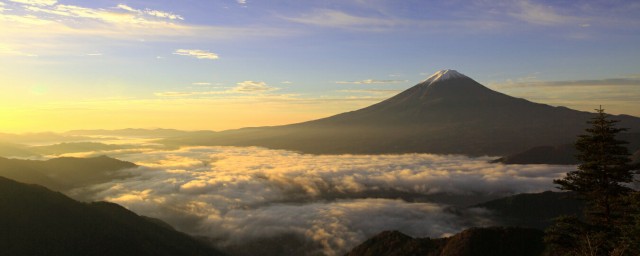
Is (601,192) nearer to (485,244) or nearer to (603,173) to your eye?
(603,173)

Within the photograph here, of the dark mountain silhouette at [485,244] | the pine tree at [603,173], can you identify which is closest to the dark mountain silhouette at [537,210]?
the dark mountain silhouette at [485,244]

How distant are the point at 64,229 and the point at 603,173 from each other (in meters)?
102

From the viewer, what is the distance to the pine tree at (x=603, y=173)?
35.8 m

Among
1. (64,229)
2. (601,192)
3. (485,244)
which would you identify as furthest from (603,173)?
(64,229)

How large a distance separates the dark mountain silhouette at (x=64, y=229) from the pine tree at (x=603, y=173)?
297ft

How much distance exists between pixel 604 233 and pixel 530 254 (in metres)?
58.6

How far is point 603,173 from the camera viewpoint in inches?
1432

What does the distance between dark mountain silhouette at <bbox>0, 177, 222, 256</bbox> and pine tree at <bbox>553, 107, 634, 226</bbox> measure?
90531mm

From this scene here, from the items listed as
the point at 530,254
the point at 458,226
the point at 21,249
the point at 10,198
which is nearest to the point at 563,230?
the point at 530,254

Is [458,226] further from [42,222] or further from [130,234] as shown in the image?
[42,222]

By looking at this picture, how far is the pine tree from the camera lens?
35.8 m

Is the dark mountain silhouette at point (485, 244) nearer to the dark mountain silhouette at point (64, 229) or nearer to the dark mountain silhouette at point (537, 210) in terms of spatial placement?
the dark mountain silhouette at point (64, 229)

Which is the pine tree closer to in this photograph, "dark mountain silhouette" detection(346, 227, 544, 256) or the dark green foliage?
the dark green foliage

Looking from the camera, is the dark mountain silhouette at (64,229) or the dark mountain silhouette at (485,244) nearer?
the dark mountain silhouette at (485,244)
